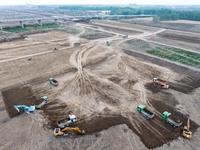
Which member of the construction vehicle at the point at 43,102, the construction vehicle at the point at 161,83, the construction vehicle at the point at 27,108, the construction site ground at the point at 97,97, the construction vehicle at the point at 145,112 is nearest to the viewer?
the construction site ground at the point at 97,97

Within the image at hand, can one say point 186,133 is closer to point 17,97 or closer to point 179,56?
point 17,97

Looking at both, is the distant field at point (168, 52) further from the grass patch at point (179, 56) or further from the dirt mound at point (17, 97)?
the dirt mound at point (17, 97)

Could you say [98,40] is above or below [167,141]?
above

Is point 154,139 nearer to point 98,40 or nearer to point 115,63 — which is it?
point 115,63

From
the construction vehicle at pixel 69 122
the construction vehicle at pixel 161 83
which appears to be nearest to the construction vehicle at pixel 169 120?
the construction vehicle at pixel 161 83

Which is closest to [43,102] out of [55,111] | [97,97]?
[55,111]

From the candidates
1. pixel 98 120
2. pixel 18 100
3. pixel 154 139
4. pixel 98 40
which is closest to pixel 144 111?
pixel 154 139
